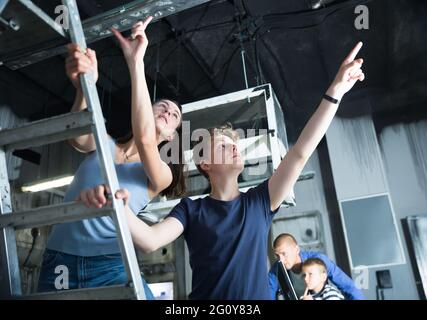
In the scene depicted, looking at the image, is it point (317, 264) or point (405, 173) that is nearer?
point (317, 264)

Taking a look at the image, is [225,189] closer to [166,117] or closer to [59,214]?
[166,117]

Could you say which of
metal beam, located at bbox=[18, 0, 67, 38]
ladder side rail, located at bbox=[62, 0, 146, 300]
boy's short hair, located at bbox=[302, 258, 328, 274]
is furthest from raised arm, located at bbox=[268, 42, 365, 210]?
boy's short hair, located at bbox=[302, 258, 328, 274]

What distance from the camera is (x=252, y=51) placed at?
11.7 ft

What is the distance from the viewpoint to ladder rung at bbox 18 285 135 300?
2.81 ft

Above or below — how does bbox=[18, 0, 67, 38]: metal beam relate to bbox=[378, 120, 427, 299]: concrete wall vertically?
below

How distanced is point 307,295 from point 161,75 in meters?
2.66

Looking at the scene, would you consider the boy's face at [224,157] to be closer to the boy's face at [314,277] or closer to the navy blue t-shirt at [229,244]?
the navy blue t-shirt at [229,244]

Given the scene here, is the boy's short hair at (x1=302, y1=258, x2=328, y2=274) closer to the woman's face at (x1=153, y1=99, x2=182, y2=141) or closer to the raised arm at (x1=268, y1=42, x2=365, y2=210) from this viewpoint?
the raised arm at (x1=268, y1=42, x2=365, y2=210)

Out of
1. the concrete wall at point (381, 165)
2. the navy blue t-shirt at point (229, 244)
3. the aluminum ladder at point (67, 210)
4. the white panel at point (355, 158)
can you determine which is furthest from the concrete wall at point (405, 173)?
the aluminum ladder at point (67, 210)

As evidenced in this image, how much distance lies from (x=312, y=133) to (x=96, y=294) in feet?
2.69

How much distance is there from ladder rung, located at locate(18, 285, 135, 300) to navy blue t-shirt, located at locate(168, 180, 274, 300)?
0.35m

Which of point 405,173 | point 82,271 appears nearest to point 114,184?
point 82,271

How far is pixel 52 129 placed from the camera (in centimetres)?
97
